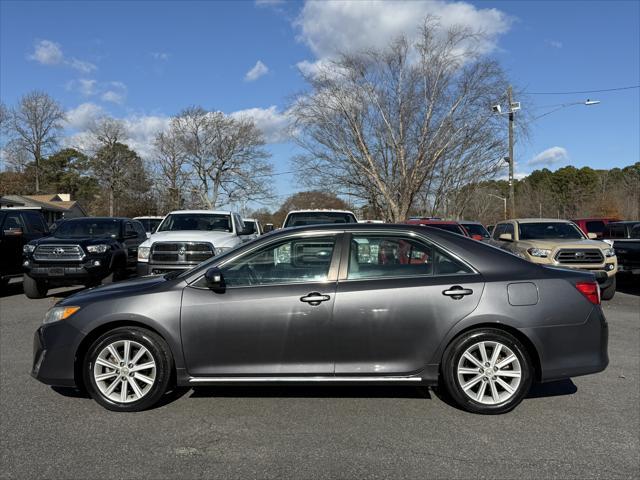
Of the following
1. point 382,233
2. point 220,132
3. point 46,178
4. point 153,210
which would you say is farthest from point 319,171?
point 46,178

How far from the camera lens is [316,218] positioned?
39.1 ft

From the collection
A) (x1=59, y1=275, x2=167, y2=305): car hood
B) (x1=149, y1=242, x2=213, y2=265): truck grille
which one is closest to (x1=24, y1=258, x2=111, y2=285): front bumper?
(x1=149, y1=242, x2=213, y2=265): truck grille

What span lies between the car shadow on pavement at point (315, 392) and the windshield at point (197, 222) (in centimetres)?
715

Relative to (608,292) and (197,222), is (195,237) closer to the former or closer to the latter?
(197,222)

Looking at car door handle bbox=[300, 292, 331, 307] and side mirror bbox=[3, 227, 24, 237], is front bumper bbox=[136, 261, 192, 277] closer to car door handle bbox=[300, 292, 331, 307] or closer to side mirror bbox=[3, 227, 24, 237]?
side mirror bbox=[3, 227, 24, 237]

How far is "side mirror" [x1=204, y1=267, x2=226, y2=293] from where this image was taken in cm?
438

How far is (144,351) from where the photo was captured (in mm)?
4457

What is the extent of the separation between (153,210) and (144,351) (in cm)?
5592

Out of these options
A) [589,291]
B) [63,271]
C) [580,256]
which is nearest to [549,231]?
[580,256]

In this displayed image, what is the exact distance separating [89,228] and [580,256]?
11.4 m

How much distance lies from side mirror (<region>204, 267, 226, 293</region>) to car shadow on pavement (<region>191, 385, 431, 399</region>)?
1004mm

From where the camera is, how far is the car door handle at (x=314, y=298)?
4379 mm

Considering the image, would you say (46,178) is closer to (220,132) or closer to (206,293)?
(220,132)

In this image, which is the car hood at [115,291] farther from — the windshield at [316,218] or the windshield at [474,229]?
the windshield at [474,229]
